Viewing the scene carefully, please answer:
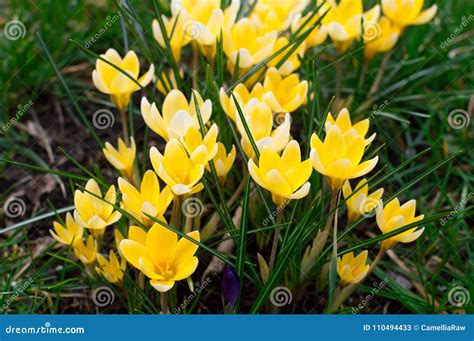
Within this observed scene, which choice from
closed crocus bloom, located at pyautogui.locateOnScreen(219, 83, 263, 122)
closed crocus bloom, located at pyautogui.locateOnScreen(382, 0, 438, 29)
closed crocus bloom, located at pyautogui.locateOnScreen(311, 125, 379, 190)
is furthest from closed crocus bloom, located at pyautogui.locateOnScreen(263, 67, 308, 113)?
closed crocus bloom, located at pyautogui.locateOnScreen(382, 0, 438, 29)

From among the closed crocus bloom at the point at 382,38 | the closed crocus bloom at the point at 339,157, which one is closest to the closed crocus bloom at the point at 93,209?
the closed crocus bloom at the point at 339,157

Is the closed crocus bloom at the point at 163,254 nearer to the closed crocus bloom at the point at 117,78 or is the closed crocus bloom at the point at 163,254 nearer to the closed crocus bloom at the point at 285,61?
the closed crocus bloom at the point at 117,78

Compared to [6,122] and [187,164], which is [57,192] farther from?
[187,164]

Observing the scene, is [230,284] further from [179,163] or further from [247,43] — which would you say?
[247,43]

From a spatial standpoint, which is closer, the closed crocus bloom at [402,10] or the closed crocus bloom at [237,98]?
the closed crocus bloom at [237,98]
